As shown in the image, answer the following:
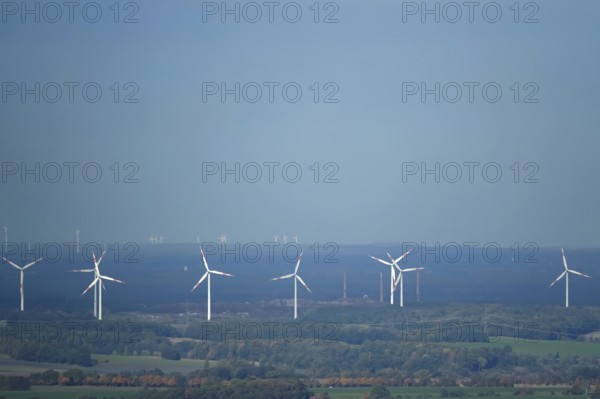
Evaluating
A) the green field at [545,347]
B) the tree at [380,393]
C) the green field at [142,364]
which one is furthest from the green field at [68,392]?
the green field at [545,347]

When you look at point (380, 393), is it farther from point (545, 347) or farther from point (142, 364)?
point (545, 347)

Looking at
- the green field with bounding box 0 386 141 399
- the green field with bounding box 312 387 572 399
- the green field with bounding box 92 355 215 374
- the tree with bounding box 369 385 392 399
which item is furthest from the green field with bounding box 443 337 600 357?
the green field with bounding box 0 386 141 399

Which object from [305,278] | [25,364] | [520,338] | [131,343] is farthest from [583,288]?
[25,364]

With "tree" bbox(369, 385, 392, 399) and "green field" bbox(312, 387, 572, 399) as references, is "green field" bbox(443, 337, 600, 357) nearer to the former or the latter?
"green field" bbox(312, 387, 572, 399)

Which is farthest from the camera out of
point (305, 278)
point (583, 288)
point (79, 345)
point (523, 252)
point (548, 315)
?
point (523, 252)

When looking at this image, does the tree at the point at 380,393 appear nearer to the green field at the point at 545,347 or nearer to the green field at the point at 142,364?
the green field at the point at 142,364

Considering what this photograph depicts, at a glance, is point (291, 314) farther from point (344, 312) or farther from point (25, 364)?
point (25, 364)

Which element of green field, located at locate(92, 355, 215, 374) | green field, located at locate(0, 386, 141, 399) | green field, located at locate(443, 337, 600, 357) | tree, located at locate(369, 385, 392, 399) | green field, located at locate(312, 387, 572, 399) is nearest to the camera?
green field, located at locate(0, 386, 141, 399)
